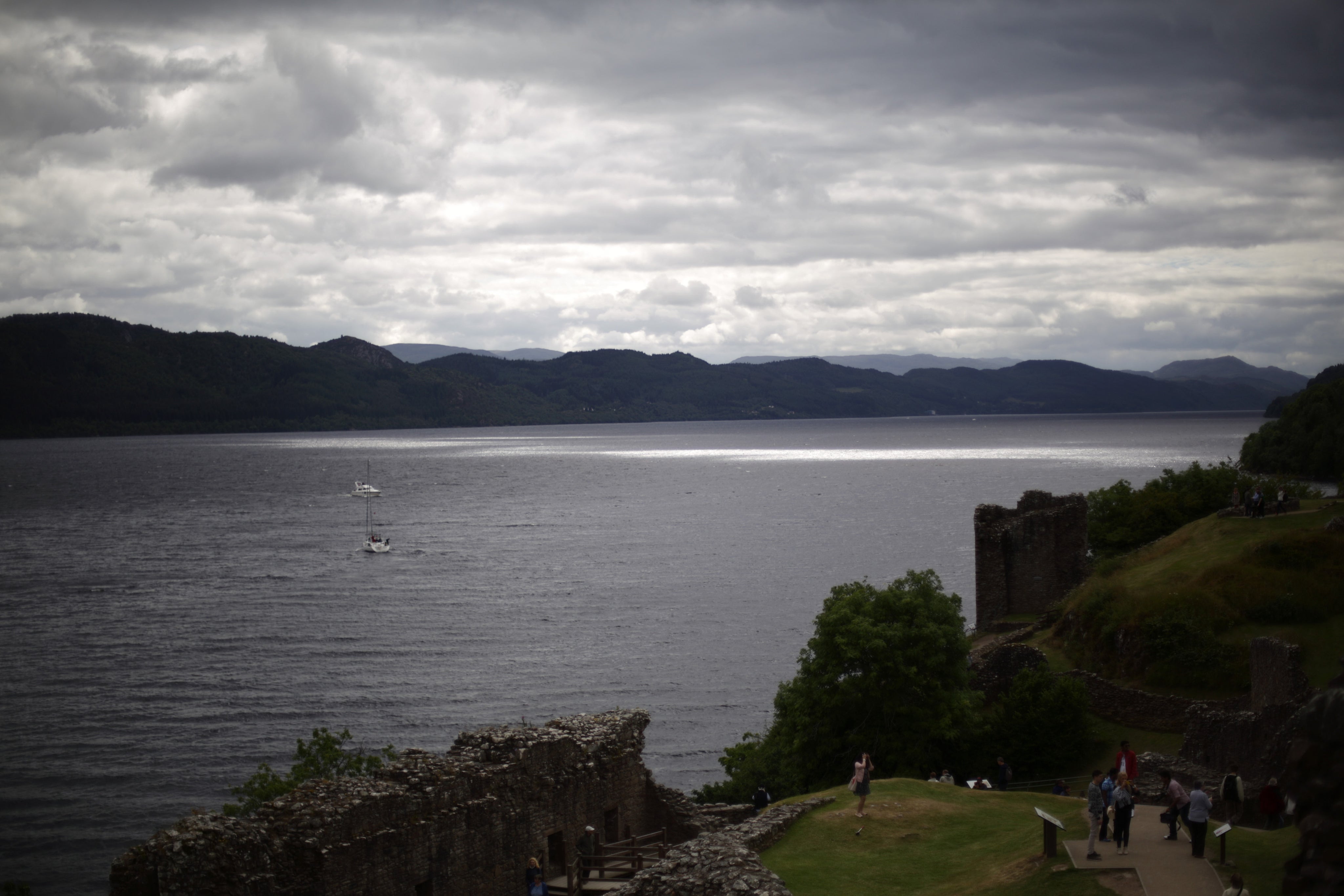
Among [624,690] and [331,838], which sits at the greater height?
[331,838]

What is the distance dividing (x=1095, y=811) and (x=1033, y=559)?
120 ft

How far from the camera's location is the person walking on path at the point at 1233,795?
20.3 metres

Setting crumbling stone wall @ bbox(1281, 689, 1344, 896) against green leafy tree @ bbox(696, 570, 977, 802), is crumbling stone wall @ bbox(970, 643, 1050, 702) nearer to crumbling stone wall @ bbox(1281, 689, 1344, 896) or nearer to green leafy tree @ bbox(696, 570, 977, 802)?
green leafy tree @ bbox(696, 570, 977, 802)

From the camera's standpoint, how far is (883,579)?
290 ft

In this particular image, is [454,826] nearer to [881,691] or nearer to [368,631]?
[881,691]

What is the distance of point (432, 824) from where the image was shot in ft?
65.0

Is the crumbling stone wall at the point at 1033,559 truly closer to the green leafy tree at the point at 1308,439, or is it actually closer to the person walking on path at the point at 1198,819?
the person walking on path at the point at 1198,819

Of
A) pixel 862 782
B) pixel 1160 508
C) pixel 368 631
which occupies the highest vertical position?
pixel 1160 508

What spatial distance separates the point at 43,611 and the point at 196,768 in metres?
43.8

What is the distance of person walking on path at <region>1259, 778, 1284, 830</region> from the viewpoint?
719 inches

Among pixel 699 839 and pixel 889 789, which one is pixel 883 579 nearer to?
pixel 889 789

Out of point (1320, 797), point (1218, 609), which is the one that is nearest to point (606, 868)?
point (1320, 797)

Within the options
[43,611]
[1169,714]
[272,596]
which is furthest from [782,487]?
[1169,714]

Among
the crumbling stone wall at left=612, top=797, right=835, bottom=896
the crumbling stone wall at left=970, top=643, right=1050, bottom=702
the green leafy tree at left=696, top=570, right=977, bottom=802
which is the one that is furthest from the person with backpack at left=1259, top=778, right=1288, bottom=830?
the crumbling stone wall at left=970, top=643, right=1050, bottom=702
